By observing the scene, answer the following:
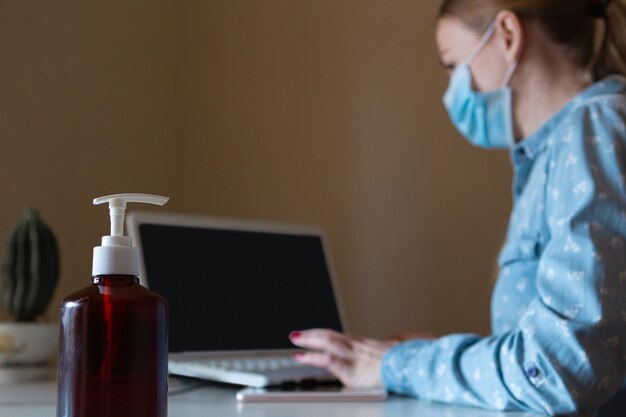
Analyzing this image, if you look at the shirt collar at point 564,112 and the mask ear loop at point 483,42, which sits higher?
the mask ear loop at point 483,42

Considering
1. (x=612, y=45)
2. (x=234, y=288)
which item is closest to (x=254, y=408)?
(x=234, y=288)

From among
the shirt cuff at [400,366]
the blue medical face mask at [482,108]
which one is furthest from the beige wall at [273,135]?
the shirt cuff at [400,366]

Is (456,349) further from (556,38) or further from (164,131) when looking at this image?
(164,131)

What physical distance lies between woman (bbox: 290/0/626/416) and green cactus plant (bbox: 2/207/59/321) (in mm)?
402

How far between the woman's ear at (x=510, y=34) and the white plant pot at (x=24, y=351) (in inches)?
29.3

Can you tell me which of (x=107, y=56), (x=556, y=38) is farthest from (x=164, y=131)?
(x=556, y=38)

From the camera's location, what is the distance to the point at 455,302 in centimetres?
150

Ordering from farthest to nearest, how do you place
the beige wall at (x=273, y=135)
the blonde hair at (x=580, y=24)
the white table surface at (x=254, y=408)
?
the beige wall at (x=273, y=135) → the blonde hair at (x=580, y=24) → the white table surface at (x=254, y=408)

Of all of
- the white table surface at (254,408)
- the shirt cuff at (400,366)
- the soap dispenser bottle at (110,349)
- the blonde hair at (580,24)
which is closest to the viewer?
the soap dispenser bottle at (110,349)

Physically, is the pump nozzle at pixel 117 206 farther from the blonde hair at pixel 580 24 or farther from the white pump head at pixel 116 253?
the blonde hair at pixel 580 24

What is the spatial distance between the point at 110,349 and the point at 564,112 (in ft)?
2.27

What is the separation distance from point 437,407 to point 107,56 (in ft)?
3.55

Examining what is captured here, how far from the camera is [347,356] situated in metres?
1.00

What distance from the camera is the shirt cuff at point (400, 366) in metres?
0.91
